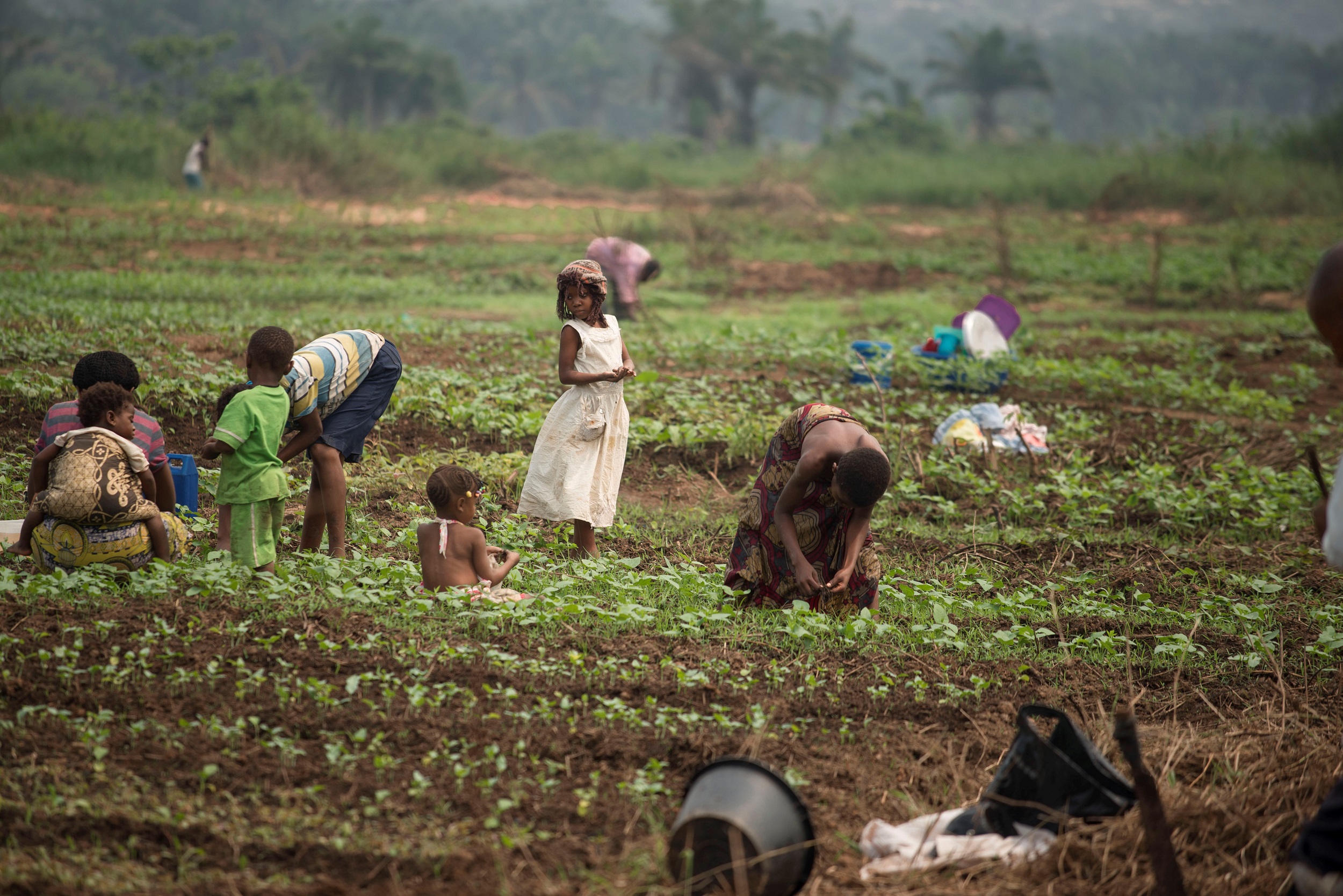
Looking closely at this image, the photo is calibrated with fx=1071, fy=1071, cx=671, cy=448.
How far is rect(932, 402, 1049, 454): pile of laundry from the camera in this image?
713 centimetres

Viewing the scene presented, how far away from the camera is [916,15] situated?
111 metres

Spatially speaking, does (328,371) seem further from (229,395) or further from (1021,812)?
(1021,812)

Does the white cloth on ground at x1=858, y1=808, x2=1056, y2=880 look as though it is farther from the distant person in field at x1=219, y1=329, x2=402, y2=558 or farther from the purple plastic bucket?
the purple plastic bucket

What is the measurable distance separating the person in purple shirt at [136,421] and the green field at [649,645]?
403 mm

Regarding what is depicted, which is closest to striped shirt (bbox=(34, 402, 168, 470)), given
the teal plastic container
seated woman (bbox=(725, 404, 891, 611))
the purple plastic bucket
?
seated woman (bbox=(725, 404, 891, 611))

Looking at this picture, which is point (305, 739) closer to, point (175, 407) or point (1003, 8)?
point (175, 407)

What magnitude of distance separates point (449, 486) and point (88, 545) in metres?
1.37

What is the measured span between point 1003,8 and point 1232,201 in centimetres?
10434

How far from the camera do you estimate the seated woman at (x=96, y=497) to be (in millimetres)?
3963

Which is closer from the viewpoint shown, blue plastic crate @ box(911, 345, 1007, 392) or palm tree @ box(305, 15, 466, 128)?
blue plastic crate @ box(911, 345, 1007, 392)

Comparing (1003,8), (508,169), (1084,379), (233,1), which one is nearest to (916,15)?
(1003,8)

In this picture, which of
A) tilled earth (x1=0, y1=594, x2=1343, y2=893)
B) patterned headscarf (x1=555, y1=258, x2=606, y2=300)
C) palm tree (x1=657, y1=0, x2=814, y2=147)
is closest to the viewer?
tilled earth (x1=0, y1=594, x2=1343, y2=893)

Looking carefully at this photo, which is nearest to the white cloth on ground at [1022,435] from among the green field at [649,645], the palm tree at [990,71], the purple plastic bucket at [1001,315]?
the green field at [649,645]

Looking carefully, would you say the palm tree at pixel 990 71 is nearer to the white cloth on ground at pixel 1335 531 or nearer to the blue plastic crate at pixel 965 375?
the blue plastic crate at pixel 965 375
